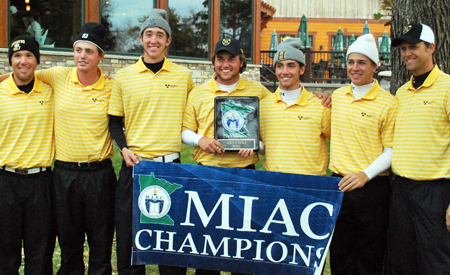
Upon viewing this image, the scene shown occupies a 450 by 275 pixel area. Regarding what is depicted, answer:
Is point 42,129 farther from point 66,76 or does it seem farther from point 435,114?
point 435,114

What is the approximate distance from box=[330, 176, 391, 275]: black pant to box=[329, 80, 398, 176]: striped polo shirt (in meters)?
0.18

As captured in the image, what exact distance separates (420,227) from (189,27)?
10809 millimetres

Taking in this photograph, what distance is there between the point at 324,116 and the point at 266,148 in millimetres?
558

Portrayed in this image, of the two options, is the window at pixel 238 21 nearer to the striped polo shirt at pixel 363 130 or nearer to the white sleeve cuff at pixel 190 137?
the white sleeve cuff at pixel 190 137

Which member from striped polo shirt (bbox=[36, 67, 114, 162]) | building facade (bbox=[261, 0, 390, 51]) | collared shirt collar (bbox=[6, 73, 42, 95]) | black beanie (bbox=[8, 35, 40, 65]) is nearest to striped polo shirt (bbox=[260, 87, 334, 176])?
striped polo shirt (bbox=[36, 67, 114, 162])

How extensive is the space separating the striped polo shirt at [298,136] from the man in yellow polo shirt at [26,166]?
197 cm

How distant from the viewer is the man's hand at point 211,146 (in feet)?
12.7

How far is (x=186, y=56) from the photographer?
13.3 m

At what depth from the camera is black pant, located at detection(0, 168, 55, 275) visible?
156 inches

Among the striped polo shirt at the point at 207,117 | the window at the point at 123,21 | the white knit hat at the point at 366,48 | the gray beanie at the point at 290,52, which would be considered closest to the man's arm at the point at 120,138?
the striped polo shirt at the point at 207,117

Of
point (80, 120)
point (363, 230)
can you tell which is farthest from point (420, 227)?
point (80, 120)

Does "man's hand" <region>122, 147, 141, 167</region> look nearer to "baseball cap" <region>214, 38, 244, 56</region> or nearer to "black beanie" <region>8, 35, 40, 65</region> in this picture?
"baseball cap" <region>214, 38, 244, 56</region>

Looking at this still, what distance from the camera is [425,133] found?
134 inches

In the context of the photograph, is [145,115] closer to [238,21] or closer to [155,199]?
[155,199]
